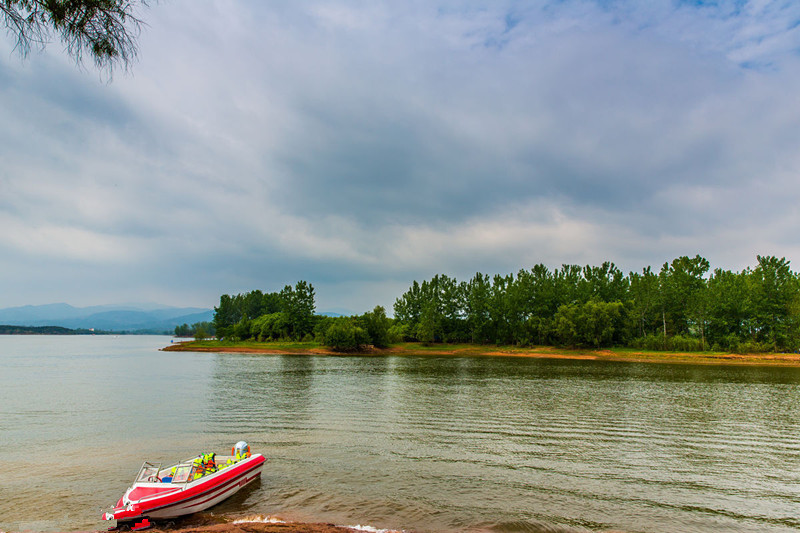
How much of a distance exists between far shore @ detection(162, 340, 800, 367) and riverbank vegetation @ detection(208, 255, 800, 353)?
4.46 meters

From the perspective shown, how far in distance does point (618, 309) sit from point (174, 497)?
131 m

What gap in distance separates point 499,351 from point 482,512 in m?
113

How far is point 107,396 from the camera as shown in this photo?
4450 cm

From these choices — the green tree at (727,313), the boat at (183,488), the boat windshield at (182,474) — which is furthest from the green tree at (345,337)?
the boat windshield at (182,474)

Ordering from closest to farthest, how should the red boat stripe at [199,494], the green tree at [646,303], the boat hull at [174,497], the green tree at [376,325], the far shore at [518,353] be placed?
the boat hull at [174,497], the red boat stripe at [199,494], the far shore at [518,353], the green tree at [646,303], the green tree at [376,325]

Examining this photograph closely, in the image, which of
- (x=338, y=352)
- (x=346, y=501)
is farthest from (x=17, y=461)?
(x=338, y=352)

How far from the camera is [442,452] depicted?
79.2 feet

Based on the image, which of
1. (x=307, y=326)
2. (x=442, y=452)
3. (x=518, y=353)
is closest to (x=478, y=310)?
(x=518, y=353)

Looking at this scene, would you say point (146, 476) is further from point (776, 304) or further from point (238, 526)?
point (776, 304)

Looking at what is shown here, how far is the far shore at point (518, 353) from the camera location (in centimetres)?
9250

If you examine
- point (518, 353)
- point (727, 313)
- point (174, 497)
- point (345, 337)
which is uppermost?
point (727, 313)

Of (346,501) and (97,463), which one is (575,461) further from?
(97,463)

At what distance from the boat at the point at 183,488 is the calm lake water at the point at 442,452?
2.73 ft

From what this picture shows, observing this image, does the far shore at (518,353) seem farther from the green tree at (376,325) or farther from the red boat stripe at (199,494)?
the red boat stripe at (199,494)
